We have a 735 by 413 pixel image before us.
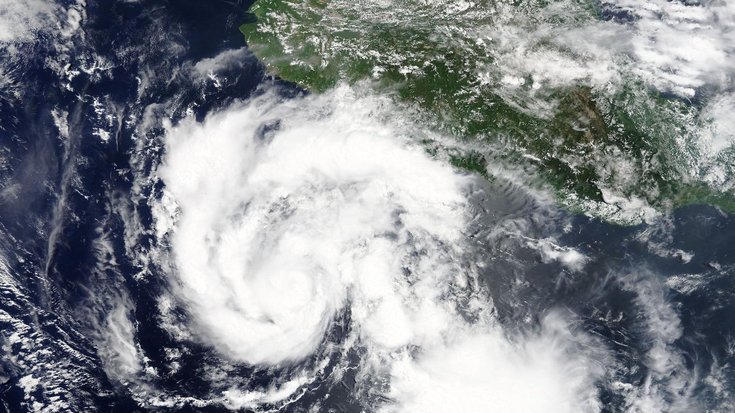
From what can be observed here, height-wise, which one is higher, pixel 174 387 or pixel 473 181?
pixel 473 181

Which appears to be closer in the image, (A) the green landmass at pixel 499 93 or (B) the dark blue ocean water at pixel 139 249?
(B) the dark blue ocean water at pixel 139 249

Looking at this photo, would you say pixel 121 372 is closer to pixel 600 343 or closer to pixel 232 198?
pixel 232 198

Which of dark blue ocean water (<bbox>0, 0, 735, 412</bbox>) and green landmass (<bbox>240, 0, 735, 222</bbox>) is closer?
dark blue ocean water (<bbox>0, 0, 735, 412</bbox>)

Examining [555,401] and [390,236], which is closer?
[555,401]

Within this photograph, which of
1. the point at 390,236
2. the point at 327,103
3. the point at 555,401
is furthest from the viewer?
the point at 327,103

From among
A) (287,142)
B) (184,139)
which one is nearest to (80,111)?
(184,139)

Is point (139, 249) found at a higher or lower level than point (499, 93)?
lower

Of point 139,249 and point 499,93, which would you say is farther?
point 499,93

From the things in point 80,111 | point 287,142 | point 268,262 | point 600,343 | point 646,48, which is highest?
point 646,48
